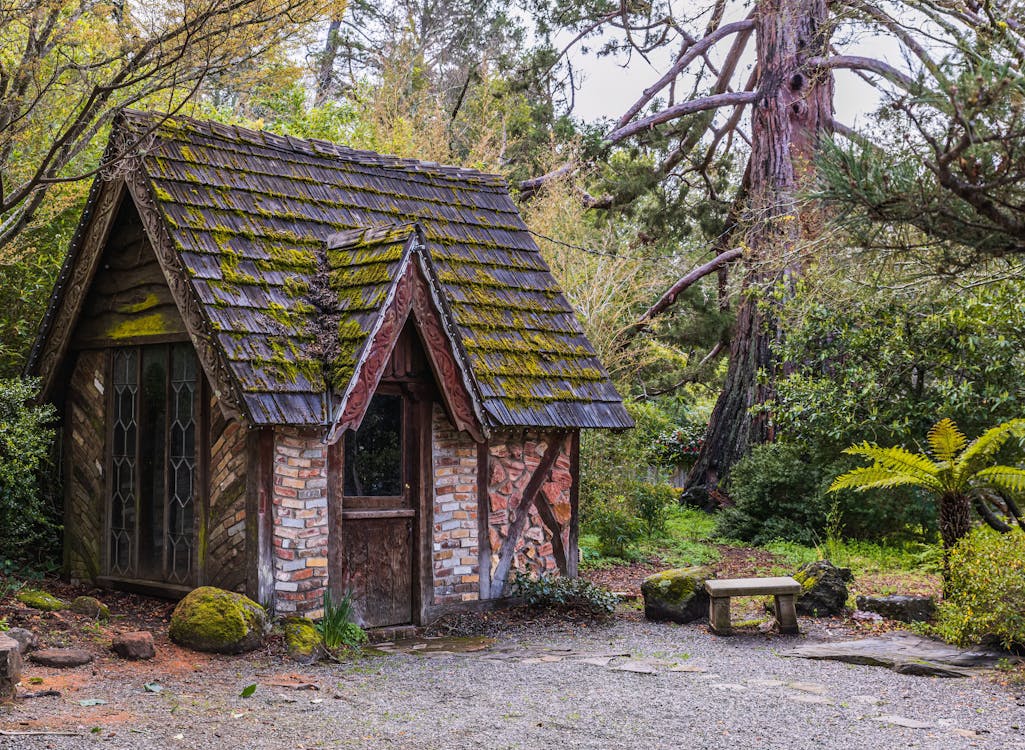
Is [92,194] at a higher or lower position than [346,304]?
higher

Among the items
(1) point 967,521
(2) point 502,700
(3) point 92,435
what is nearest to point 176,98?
(3) point 92,435

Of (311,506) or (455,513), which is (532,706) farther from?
(455,513)

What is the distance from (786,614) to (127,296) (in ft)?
23.5

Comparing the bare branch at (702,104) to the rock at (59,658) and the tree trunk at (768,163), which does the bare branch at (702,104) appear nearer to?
the tree trunk at (768,163)

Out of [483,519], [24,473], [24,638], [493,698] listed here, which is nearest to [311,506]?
[483,519]

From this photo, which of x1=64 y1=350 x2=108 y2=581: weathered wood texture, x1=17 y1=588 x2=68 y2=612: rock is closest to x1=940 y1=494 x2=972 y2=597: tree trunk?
x1=17 y1=588 x2=68 y2=612: rock

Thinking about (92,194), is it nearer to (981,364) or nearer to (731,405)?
(981,364)

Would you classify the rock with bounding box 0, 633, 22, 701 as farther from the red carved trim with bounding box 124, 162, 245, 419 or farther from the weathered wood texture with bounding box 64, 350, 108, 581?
the weathered wood texture with bounding box 64, 350, 108, 581

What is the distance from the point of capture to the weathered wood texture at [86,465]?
1100 centimetres

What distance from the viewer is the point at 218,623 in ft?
28.1

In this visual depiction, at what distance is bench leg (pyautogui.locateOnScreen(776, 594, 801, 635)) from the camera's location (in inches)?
408

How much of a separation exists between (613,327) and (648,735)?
44.1ft

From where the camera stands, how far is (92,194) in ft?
34.6

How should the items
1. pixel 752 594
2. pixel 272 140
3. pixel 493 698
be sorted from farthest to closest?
pixel 272 140, pixel 752 594, pixel 493 698
